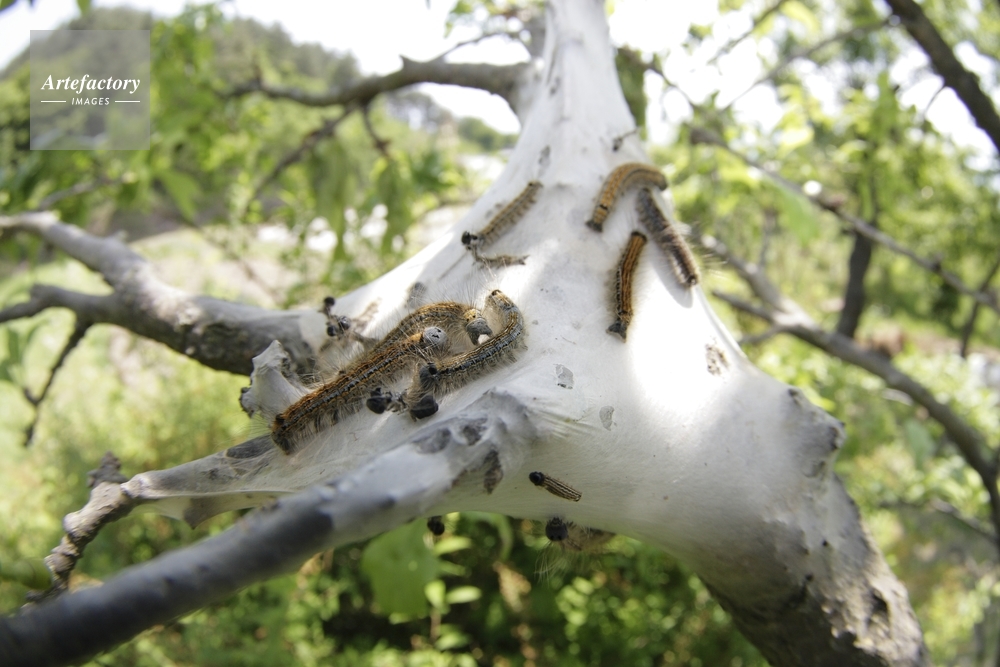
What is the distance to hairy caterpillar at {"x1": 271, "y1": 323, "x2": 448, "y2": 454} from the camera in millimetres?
1345

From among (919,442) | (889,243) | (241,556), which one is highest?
(241,556)

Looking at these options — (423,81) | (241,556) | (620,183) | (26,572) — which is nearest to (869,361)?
(620,183)

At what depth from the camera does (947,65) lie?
2.73m

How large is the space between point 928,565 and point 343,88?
583 centimetres

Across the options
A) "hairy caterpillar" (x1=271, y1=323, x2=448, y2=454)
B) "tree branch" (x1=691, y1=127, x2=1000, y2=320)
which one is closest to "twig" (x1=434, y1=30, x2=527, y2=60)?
"tree branch" (x1=691, y1=127, x2=1000, y2=320)

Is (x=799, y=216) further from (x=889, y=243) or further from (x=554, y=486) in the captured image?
(x=554, y=486)

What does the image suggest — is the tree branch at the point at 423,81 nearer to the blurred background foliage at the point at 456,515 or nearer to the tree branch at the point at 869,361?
the blurred background foliage at the point at 456,515

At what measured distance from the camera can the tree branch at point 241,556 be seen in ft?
2.29

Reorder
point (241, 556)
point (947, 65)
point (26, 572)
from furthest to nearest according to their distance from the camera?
point (947, 65) < point (26, 572) < point (241, 556)

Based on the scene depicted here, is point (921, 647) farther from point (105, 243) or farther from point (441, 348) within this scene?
point (105, 243)

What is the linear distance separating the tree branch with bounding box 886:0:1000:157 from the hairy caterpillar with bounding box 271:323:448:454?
9.00 feet

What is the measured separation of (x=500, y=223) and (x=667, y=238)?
51cm

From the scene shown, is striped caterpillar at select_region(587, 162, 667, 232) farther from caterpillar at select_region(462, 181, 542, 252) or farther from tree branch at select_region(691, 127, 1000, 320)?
tree branch at select_region(691, 127, 1000, 320)

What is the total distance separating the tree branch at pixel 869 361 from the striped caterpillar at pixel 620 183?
31.4 inches
